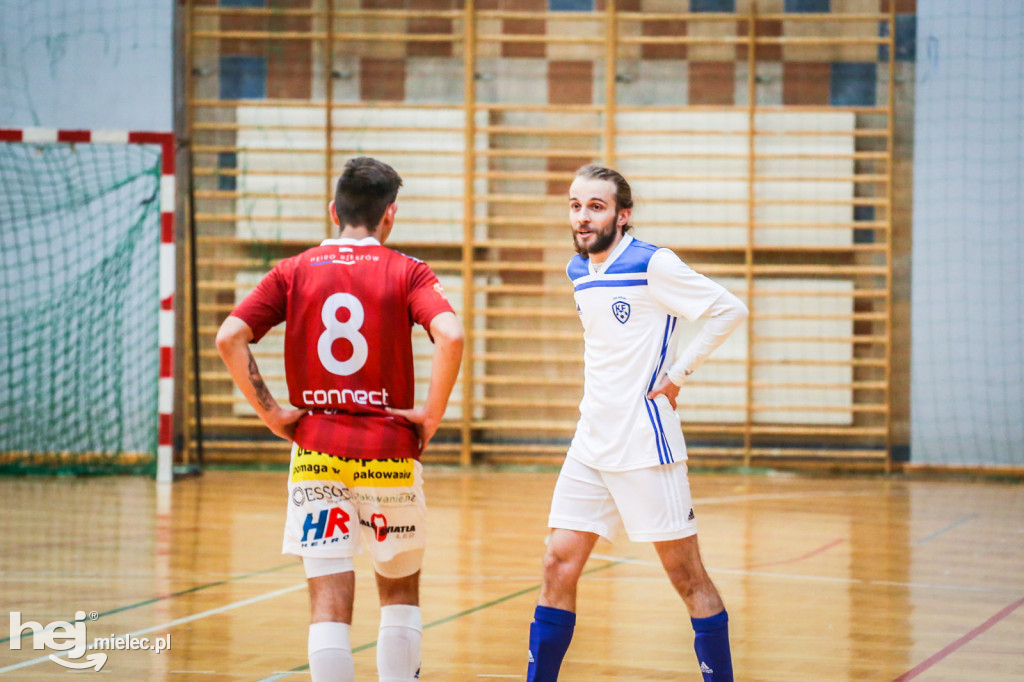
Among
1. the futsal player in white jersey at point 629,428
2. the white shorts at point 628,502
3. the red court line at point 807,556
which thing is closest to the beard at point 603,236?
the futsal player in white jersey at point 629,428

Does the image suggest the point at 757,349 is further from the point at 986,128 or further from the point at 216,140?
the point at 216,140

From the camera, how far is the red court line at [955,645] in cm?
356

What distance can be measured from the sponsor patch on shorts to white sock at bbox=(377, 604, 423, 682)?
1.02 ft

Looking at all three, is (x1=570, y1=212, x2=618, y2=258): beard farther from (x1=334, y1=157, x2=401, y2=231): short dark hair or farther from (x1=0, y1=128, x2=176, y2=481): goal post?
(x1=0, y1=128, x2=176, y2=481): goal post

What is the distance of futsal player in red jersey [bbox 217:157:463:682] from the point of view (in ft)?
8.26

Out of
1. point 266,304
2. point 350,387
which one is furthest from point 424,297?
point 266,304

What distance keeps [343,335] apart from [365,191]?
327 mm

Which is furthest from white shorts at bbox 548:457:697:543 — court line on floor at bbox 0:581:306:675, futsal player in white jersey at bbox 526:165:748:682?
court line on floor at bbox 0:581:306:675

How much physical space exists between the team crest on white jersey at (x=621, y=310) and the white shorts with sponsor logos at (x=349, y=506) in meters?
0.72

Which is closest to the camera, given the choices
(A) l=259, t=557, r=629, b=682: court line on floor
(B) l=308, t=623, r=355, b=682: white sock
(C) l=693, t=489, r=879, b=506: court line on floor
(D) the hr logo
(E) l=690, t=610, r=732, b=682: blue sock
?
(B) l=308, t=623, r=355, b=682: white sock

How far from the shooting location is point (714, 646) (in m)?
2.90

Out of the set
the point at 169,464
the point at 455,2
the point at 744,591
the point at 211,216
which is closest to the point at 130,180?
the point at 211,216

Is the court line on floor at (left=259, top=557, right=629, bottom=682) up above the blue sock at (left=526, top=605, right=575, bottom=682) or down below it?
below
